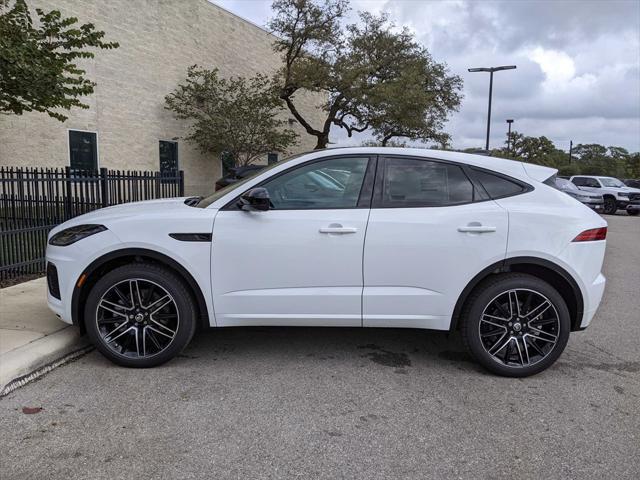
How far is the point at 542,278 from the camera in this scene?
4148mm

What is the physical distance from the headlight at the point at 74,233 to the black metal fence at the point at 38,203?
2.67 metres

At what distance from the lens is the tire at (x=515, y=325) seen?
157 inches

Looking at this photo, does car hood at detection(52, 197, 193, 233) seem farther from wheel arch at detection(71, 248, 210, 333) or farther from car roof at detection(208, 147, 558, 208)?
car roof at detection(208, 147, 558, 208)

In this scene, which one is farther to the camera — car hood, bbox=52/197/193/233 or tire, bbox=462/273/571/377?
car hood, bbox=52/197/193/233

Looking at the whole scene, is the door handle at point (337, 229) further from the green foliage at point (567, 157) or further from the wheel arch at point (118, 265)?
the green foliage at point (567, 157)

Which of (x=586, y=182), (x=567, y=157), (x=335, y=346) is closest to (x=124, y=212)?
(x=335, y=346)

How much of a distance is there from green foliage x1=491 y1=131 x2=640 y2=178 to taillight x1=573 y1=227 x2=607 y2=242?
39.0 meters

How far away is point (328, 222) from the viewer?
3.95 meters

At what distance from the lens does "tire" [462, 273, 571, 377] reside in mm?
3992

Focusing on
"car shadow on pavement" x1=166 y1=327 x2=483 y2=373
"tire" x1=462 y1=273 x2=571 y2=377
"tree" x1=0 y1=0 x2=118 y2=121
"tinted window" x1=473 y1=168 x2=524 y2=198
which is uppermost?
"tree" x1=0 y1=0 x2=118 y2=121

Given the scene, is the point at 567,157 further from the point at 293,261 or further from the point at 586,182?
the point at 293,261

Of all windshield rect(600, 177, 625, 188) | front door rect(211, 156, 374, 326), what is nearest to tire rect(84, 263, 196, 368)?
front door rect(211, 156, 374, 326)

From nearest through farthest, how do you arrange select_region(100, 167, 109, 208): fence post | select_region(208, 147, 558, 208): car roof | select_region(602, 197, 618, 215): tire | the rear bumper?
1. the rear bumper
2. select_region(208, 147, 558, 208): car roof
3. select_region(100, 167, 109, 208): fence post
4. select_region(602, 197, 618, 215): tire

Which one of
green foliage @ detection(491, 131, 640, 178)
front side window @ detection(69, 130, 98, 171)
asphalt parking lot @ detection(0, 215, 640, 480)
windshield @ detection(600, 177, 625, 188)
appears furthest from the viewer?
green foliage @ detection(491, 131, 640, 178)
